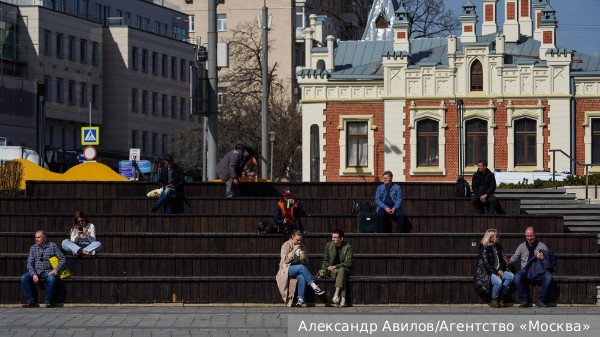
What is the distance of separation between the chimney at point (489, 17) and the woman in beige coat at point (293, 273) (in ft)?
137

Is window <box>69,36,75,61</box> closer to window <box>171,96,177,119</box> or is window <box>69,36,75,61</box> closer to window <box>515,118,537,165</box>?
window <box>171,96,177,119</box>

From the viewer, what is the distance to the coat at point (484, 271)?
2697 cm

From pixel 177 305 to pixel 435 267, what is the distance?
4.20 meters

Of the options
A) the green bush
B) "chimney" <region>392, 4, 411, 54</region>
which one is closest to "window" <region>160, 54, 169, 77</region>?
"chimney" <region>392, 4, 411, 54</region>

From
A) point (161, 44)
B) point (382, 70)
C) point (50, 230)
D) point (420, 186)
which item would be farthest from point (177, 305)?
point (161, 44)

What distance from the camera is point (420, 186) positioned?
113 feet

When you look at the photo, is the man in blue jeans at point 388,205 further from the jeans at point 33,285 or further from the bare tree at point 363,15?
the bare tree at point 363,15

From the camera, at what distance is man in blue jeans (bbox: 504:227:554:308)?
27.2m

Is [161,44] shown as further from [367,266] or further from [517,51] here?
[367,266]

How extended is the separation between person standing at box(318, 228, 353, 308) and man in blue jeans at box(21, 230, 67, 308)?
4.14 meters

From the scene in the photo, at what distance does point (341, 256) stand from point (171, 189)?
5218 mm

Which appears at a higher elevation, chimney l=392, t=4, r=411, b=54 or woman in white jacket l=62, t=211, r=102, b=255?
Answer: chimney l=392, t=4, r=411, b=54

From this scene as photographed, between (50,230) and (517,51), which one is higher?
(517,51)

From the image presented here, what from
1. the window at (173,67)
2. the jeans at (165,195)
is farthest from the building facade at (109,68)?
the jeans at (165,195)
